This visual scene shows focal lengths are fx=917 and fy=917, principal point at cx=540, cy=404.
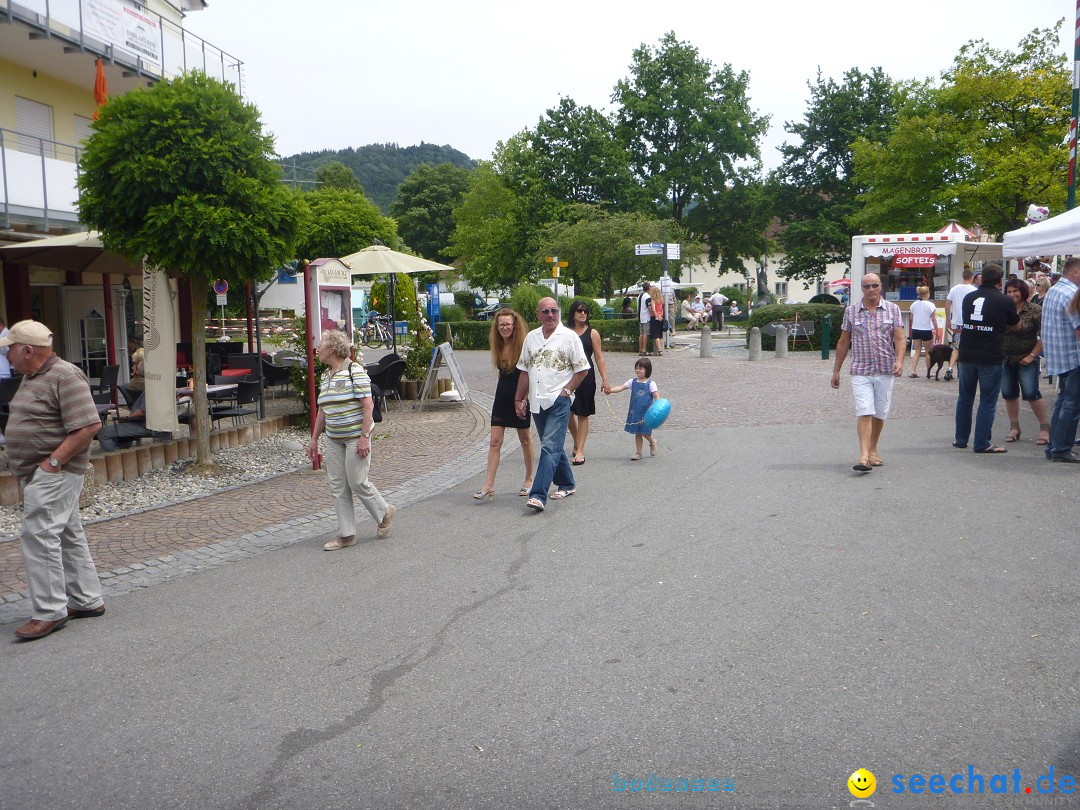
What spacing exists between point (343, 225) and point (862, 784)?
2708 centimetres

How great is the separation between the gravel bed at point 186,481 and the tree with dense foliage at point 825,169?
1596 inches

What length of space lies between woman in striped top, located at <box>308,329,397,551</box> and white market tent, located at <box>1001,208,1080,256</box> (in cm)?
904

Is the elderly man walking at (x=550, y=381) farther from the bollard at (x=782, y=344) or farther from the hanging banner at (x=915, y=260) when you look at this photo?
the hanging banner at (x=915, y=260)

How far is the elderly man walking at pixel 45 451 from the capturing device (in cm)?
512

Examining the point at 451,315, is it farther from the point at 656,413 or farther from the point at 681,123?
the point at 656,413

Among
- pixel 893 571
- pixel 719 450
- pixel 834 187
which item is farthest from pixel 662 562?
pixel 834 187

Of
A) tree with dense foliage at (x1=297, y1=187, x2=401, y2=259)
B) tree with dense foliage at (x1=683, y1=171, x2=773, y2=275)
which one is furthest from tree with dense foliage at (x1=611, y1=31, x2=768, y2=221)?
tree with dense foliage at (x1=297, y1=187, x2=401, y2=259)

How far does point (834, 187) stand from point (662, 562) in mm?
46483

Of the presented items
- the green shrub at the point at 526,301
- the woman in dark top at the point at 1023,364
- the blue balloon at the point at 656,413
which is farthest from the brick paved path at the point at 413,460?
the green shrub at the point at 526,301

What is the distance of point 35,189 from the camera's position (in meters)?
14.9

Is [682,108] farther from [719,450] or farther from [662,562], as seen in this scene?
[662,562]

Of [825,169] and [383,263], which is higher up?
[825,169]

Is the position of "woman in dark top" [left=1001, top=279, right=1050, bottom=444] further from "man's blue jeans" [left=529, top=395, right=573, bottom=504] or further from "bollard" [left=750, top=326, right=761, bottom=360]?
"bollard" [left=750, top=326, right=761, bottom=360]

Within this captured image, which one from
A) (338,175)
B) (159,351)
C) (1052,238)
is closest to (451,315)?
(1052,238)
